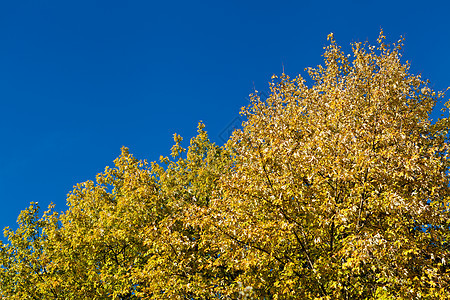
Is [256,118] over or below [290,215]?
over

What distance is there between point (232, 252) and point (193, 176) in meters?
10.2

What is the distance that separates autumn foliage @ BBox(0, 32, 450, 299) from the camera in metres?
11.7

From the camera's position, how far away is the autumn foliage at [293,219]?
11.7m

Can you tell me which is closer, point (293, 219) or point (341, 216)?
point (341, 216)

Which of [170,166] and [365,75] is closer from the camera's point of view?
[365,75]

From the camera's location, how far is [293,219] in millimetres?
13273

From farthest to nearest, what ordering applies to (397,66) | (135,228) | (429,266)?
(397,66) → (135,228) → (429,266)

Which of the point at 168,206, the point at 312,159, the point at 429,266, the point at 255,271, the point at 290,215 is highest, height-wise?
the point at 168,206

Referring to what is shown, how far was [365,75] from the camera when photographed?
2217 centimetres

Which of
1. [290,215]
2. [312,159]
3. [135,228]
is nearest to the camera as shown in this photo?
[312,159]

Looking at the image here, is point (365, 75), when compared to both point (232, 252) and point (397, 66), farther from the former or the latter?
point (232, 252)

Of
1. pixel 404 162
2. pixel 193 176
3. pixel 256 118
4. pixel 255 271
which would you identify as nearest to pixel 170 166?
pixel 193 176

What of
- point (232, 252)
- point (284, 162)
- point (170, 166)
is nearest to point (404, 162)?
point (284, 162)

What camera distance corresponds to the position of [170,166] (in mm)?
23797
